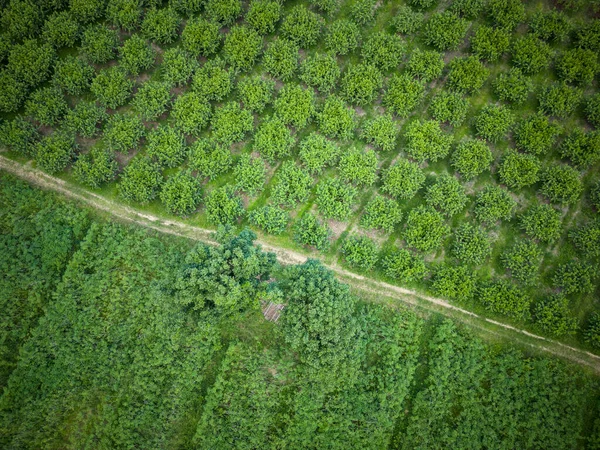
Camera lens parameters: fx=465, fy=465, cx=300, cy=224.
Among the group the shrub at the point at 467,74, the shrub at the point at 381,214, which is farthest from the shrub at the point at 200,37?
the shrub at the point at 467,74

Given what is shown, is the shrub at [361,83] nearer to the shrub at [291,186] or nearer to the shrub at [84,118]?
the shrub at [291,186]

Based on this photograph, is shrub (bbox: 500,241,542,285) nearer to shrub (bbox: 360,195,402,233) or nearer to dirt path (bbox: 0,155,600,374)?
dirt path (bbox: 0,155,600,374)

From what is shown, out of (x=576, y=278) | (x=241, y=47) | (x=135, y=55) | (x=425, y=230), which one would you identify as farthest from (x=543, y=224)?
(x=135, y=55)

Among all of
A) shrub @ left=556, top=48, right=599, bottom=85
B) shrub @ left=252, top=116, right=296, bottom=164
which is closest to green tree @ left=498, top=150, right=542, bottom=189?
shrub @ left=556, top=48, right=599, bottom=85

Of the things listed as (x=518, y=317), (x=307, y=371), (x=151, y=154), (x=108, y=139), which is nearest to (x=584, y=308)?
(x=518, y=317)

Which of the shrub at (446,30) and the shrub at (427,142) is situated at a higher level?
the shrub at (446,30)

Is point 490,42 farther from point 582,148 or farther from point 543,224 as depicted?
point 543,224
